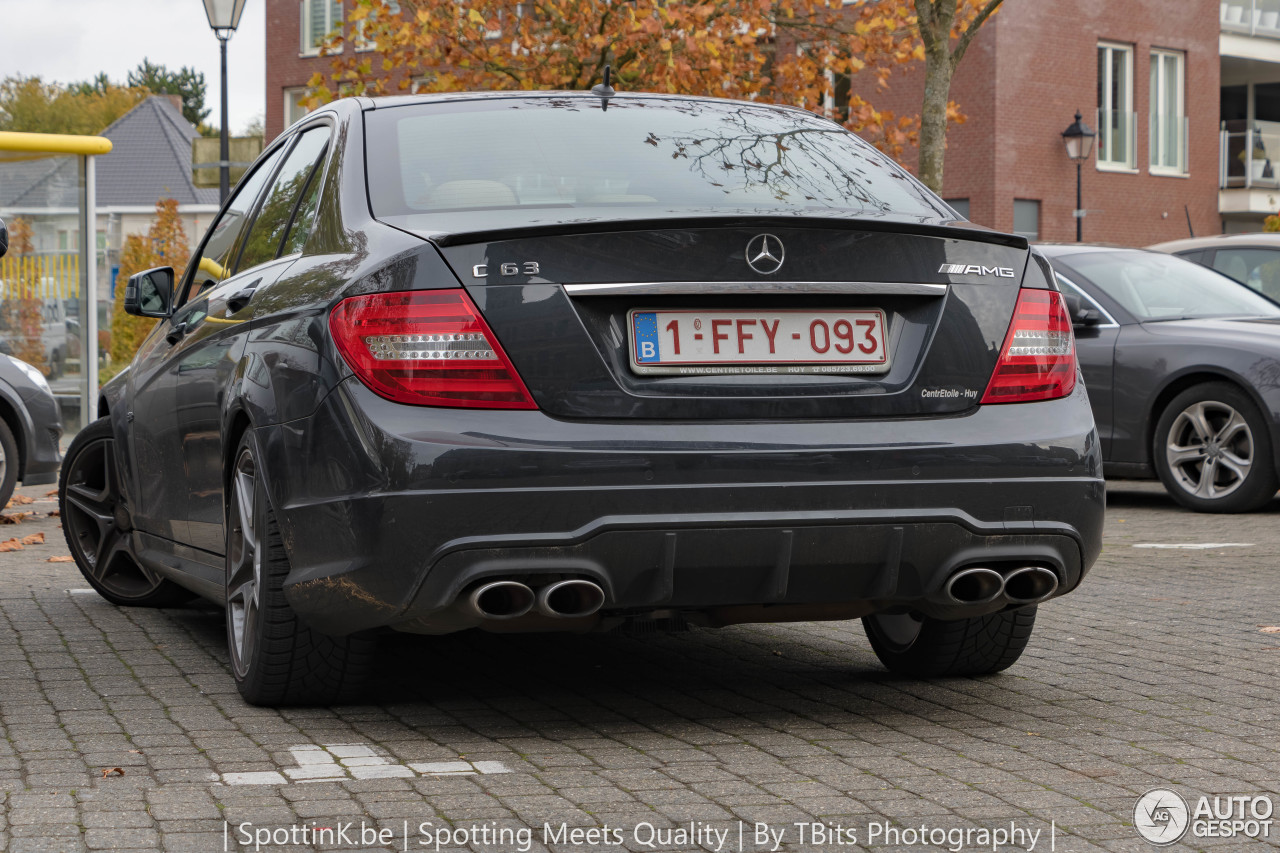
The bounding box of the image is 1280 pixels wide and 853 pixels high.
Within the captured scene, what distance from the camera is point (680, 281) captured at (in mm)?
4148

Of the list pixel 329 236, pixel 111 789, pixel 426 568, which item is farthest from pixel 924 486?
pixel 111 789

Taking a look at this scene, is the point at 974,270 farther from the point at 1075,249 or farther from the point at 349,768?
the point at 1075,249

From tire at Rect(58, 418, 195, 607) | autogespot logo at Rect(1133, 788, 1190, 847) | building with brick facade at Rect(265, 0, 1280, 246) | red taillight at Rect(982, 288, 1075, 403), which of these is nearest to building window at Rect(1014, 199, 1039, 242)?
building with brick facade at Rect(265, 0, 1280, 246)

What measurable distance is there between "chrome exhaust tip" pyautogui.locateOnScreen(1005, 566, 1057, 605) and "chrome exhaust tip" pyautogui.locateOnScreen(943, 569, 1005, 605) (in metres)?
0.06

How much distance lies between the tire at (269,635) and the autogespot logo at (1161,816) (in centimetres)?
200

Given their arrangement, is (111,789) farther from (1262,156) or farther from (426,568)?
(1262,156)

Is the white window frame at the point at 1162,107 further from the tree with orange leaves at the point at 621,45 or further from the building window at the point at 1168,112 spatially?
the tree with orange leaves at the point at 621,45

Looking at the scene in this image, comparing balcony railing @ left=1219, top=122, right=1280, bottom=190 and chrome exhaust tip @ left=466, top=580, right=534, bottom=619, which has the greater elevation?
balcony railing @ left=1219, top=122, right=1280, bottom=190

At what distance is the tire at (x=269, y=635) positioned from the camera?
4.59 m

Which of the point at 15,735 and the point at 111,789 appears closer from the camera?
the point at 111,789

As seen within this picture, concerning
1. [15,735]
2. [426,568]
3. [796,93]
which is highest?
[796,93]

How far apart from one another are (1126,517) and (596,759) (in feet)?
23.9

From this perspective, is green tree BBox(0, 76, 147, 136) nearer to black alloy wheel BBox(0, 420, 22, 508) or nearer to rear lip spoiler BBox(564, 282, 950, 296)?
black alloy wheel BBox(0, 420, 22, 508)

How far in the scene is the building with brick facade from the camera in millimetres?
34688
